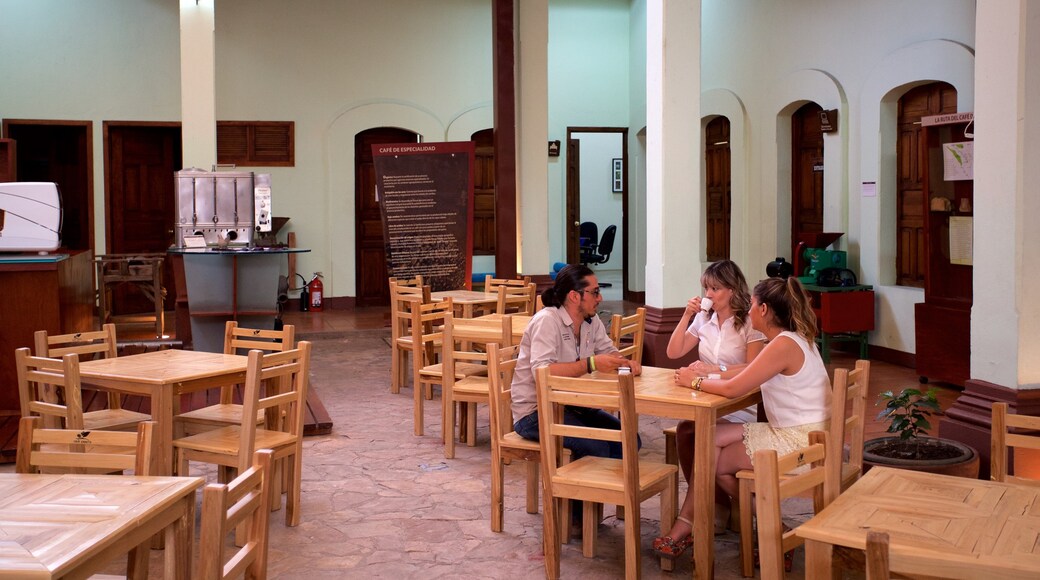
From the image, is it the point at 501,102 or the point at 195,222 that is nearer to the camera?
the point at 195,222

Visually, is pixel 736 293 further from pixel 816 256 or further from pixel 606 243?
pixel 606 243

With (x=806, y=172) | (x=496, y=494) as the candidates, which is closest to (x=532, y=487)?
(x=496, y=494)

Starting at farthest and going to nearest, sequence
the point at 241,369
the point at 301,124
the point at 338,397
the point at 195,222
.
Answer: the point at 301,124, the point at 195,222, the point at 338,397, the point at 241,369

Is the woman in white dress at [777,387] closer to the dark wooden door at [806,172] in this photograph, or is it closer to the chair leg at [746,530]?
the chair leg at [746,530]

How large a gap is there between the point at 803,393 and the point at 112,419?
3223mm

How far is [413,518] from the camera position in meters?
4.64

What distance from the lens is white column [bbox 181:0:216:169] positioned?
32.1 ft

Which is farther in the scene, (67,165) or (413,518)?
(67,165)

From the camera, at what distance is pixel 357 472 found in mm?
5449

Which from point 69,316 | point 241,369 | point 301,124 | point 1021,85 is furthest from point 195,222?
point 1021,85

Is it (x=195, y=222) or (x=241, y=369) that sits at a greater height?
(x=195, y=222)

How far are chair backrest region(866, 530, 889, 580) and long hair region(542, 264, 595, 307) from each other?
247 centimetres

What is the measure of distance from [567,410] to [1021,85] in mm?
2553

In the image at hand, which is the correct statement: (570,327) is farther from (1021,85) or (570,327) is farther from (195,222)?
(195,222)
